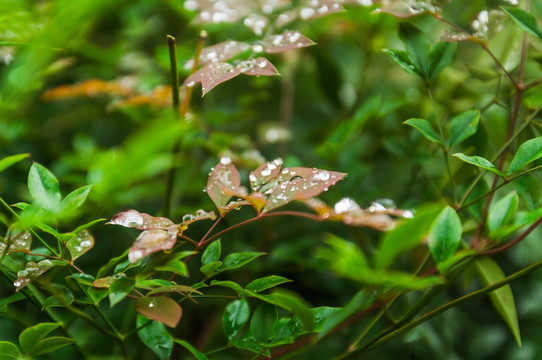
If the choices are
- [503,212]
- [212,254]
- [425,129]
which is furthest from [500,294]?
[212,254]

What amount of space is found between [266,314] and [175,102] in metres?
0.24

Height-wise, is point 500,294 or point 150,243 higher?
point 150,243

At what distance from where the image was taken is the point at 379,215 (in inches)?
15.3

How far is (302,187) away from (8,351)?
0.94 ft

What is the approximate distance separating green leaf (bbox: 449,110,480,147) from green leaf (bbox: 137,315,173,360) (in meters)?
0.37

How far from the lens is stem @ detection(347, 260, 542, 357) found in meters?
0.41

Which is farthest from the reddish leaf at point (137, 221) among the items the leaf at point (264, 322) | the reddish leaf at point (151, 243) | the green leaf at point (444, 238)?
the green leaf at point (444, 238)

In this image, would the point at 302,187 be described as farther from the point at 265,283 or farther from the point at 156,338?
the point at 156,338

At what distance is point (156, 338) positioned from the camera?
0.47 m

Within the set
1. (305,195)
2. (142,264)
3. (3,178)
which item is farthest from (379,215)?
(3,178)

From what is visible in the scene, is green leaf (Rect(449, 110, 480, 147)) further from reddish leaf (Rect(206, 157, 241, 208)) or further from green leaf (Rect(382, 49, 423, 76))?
reddish leaf (Rect(206, 157, 241, 208))


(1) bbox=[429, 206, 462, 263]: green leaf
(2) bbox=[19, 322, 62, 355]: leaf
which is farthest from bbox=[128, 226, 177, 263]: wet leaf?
(1) bbox=[429, 206, 462, 263]: green leaf

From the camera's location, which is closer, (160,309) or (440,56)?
(160,309)

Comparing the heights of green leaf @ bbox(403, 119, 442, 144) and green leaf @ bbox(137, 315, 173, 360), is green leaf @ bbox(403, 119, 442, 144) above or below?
above
